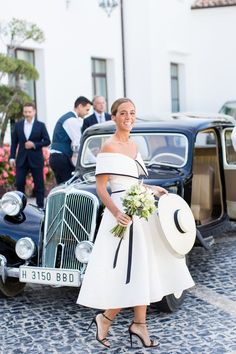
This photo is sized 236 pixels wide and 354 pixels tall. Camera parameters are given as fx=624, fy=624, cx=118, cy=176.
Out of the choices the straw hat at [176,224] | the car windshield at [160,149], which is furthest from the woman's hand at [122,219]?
the car windshield at [160,149]

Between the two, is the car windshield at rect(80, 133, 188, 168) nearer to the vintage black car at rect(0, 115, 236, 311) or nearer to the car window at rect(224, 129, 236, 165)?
the vintage black car at rect(0, 115, 236, 311)

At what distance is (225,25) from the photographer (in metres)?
19.6

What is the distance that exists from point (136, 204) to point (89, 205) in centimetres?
114

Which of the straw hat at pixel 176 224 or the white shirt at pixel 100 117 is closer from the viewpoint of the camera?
the straw hat at pixel 176 224

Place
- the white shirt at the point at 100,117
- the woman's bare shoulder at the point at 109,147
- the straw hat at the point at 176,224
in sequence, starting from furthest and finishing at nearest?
the white shirt at the point at 100,117 < the straw hat at the point at 176,224 < the woman's bare shoulder at the point at 109,147

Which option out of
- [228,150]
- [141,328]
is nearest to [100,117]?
[228,150]

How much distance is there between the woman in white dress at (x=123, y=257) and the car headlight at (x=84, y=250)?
2.33ft

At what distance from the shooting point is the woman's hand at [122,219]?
12.6 ft

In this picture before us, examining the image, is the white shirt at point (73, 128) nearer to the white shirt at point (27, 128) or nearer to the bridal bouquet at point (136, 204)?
the white shirt at point (27, 128)

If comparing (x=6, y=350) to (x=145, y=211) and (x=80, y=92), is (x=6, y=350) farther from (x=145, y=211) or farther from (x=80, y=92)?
(x=80, y=92)

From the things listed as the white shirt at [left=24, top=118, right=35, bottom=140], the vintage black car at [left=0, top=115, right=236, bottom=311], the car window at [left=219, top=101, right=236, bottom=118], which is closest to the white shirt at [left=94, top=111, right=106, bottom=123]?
the white shirt at [left=24, top=118, right=35, bottom=140]

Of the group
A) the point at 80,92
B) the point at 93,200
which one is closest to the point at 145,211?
the point at 93,200

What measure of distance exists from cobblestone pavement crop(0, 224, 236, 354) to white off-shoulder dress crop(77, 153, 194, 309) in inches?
15.5

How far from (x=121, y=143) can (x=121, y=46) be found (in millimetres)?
12292
